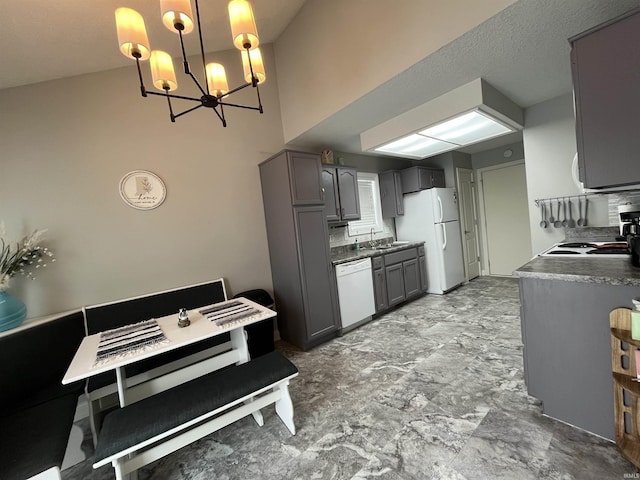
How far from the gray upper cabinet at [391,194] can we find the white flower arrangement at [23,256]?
14.1ft

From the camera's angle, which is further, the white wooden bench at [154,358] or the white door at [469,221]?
the white door at [469,221]

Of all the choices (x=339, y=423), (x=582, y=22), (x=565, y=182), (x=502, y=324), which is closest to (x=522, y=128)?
(x=565, y=182)

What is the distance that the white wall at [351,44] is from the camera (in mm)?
1836

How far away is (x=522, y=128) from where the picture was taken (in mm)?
3062

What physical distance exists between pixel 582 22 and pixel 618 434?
8.13 feet

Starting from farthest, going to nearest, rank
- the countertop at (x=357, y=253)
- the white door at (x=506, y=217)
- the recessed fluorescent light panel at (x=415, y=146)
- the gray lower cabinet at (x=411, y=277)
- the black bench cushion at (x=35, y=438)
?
the white door at (x=506, y=217)
the gray lower cabinet at (x=411, y=277)
the countertop at (x=357, y=253)
the recessed fluorescent light panel at (x=415, y=146)
the black bench cushion at (x=35, y=438)

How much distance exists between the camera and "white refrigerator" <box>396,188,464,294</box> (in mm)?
4367

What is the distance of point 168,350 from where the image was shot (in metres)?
1.53

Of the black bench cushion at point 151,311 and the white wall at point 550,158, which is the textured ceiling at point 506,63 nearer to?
the white wall at point 550,158

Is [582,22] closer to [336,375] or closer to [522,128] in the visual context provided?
[522,128]

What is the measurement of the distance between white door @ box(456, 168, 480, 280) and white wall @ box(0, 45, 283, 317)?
12.4 ft

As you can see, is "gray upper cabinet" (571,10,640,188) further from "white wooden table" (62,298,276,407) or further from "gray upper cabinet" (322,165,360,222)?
"gray upper cabinet" (322,165,360,222)

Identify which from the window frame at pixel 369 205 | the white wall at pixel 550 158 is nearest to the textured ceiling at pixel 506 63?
the white wall at pixel 550 158

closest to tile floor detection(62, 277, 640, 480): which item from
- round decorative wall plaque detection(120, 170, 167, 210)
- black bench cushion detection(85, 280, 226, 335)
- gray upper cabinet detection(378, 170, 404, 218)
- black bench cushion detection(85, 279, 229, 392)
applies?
black bench cushion detection(85, 279, 229, 392)
